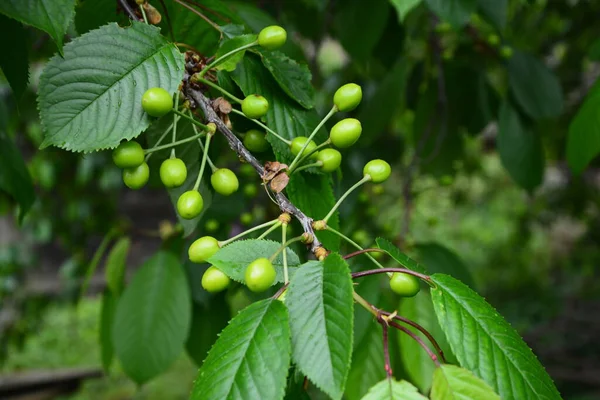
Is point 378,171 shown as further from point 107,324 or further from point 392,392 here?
point 107,324

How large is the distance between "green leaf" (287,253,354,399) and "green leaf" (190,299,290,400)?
20 millimetres

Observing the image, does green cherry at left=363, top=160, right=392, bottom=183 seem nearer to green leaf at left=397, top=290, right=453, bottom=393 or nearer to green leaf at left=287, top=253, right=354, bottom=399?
green leaf at left=287, top=253, right=354, bottom=399

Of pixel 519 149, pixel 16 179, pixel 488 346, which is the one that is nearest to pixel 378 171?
pixel 488 346

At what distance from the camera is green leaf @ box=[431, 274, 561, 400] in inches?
24.5

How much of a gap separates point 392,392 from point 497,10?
121 centimetres

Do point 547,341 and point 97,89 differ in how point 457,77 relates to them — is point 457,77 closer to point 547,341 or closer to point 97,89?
point 97,89

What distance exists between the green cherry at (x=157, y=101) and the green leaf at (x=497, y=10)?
1074 mm

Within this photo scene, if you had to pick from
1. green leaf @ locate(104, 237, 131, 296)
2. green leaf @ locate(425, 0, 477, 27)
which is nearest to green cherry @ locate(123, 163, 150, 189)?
green leaf @ locate(425, 0, 477, 27)

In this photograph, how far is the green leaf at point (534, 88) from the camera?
179cm

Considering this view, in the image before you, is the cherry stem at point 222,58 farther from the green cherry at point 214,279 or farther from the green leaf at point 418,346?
the green leaf at point 418,346

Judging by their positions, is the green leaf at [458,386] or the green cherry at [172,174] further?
the green cherry at [172,174]

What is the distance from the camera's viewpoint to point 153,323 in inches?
60.5

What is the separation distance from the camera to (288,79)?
89 cm

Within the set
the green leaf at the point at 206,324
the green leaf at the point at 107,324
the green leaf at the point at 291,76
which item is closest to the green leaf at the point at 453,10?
the green leaf at the point at 291,76
